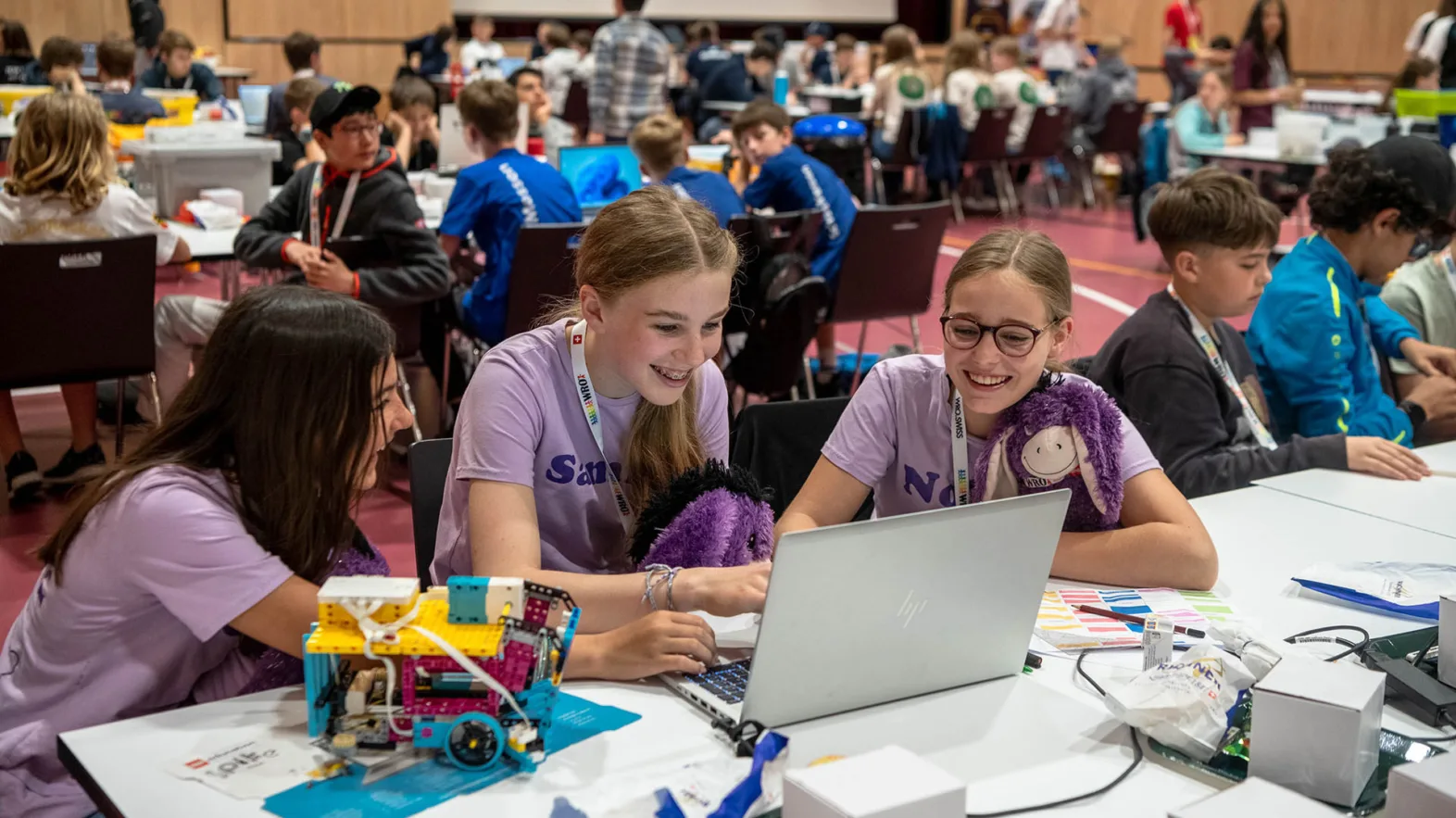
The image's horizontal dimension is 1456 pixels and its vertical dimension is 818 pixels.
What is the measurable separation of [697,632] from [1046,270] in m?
0.84

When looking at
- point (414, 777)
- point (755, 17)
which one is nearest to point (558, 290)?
point (414, 777)

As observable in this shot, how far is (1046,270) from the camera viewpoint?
2.04 meters

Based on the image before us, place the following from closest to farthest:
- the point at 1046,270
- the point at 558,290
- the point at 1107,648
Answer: the point at 1107,648 → the point at 1046,270 → the point at 558,290

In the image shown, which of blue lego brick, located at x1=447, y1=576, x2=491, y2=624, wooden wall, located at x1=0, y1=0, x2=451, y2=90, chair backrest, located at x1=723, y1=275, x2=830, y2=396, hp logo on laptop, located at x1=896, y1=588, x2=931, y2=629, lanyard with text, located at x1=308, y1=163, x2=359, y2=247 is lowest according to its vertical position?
chair backrest, located at x1=723, y1=275, x2=830, y2=396

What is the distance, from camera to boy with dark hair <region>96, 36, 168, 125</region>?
22.5ft

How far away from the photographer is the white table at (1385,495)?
2.34 meters

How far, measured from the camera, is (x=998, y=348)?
198 cm

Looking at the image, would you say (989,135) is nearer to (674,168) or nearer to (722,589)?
(674,168)

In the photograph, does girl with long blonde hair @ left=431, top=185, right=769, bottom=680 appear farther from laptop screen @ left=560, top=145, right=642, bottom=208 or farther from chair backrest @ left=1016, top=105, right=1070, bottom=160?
chair backrest @ left=1016, top=105, right=1070, bottom=160

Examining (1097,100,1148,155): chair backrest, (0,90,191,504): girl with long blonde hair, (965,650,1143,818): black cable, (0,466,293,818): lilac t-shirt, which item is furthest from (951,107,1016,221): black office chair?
(0,466,293,818): lilac t-shirt

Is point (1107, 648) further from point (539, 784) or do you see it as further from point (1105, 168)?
point (1105, 168)

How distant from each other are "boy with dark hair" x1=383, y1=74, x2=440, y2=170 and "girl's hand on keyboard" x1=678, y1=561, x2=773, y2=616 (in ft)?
17.5

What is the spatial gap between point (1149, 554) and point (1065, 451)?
19 cm

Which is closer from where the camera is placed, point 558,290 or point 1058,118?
point 558,290
